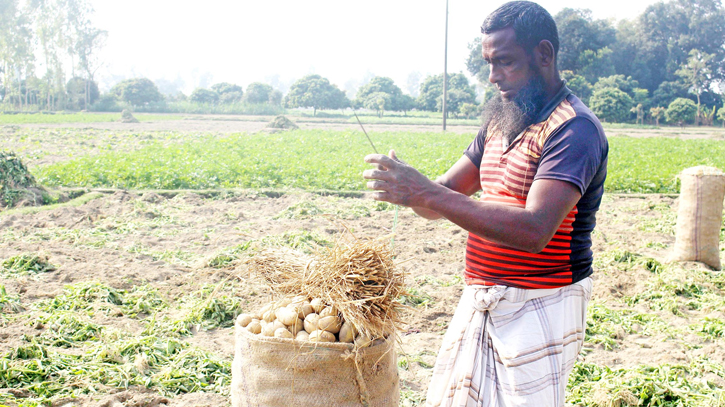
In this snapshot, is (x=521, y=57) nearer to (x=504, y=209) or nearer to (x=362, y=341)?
(x=504, y=209)

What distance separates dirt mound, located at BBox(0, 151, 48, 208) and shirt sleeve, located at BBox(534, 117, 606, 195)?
9.71 m

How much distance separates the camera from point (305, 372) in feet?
7.60

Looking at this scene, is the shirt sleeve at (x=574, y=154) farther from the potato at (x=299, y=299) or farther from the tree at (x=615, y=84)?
the tree at (x=615, y=84)

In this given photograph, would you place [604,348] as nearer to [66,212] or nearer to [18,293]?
[18,293]

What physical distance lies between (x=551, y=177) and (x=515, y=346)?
2.05 feet

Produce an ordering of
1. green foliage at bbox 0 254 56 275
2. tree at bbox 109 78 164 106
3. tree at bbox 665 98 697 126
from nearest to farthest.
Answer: green foliage at bbox 0 254 56 275, tree at bbox 665 98 697 126, tree at bbox 109 78 164 106

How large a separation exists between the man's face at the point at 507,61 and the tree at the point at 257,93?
2734 inches

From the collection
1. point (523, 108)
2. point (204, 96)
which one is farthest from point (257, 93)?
point (523, 108)

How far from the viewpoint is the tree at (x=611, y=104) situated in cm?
5131

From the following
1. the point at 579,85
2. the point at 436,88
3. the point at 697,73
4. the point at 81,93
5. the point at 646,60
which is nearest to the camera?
the point at 579,85

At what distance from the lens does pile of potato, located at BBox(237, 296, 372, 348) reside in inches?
92.5

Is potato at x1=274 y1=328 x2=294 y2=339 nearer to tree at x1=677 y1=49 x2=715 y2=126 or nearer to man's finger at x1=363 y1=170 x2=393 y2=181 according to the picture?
man's finger at x1=363 y1=170 x2=393 y2=181

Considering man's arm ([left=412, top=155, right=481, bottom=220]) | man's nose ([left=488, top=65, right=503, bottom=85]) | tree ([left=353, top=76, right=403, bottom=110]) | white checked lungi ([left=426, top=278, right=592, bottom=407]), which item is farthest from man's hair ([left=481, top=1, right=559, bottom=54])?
tree ([left=353, top=76, right=403, bottom=110])

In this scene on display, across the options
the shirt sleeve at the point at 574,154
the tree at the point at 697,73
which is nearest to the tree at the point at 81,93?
the tree at the point at 697,73
